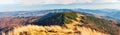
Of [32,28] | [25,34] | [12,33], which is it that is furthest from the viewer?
[32,28]

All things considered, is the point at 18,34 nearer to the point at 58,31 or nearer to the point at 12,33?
the point at 12,33

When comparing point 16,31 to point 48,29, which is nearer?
point 16,31

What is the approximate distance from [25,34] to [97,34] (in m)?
3.40

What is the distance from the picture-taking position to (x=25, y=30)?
11.6 m

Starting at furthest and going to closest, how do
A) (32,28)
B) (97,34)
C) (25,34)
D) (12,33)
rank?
(97,34)
(32,28)
(25,34)
(12,33)

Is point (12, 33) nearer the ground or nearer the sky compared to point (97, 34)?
nearer the sky

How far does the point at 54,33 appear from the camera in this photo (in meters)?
12.0

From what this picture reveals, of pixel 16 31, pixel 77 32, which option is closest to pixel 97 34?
pixel 77 32

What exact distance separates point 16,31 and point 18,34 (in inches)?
9.6

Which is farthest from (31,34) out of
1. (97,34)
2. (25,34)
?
(97,34)

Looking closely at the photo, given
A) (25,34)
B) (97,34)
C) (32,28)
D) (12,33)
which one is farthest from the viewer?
(97,34)

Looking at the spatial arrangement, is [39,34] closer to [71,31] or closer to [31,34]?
[31,34]

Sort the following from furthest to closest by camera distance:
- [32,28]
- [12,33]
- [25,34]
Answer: [32,28], [25,34], [12,33]

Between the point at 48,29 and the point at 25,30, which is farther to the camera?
the point at 48,29
